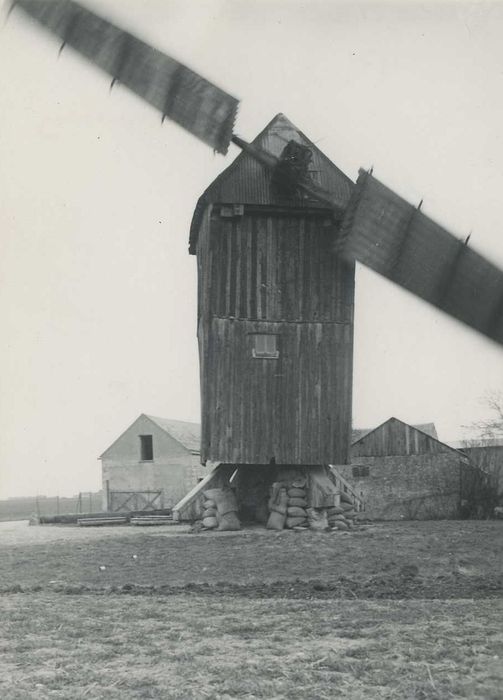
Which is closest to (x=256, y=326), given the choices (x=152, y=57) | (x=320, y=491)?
(x=320, y=491)

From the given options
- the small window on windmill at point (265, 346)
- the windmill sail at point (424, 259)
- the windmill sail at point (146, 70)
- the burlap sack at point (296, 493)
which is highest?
the small window on windmill at point (265, 346)

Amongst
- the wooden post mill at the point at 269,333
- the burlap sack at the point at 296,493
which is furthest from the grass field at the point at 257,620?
the wooden post mill at the point at 269,333

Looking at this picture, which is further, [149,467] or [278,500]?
[149,467]

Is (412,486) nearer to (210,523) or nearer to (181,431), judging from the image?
(181,431)

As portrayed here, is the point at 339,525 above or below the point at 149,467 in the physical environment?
below

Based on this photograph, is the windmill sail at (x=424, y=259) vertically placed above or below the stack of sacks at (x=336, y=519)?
above

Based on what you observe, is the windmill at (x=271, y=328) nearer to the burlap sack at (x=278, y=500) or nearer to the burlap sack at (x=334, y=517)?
the burlap sack at (x=278, y=500)

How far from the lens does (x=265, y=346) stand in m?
16.7

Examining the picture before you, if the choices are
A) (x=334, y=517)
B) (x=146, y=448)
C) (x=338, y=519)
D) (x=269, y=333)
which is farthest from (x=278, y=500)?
(x=146, y=448)

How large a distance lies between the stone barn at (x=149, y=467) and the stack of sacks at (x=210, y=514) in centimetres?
2589

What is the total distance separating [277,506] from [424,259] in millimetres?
15583

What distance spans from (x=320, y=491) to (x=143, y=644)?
35.0ft

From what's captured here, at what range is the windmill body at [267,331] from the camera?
54.5ft

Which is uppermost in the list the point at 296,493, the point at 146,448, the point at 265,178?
the point at 265,178
